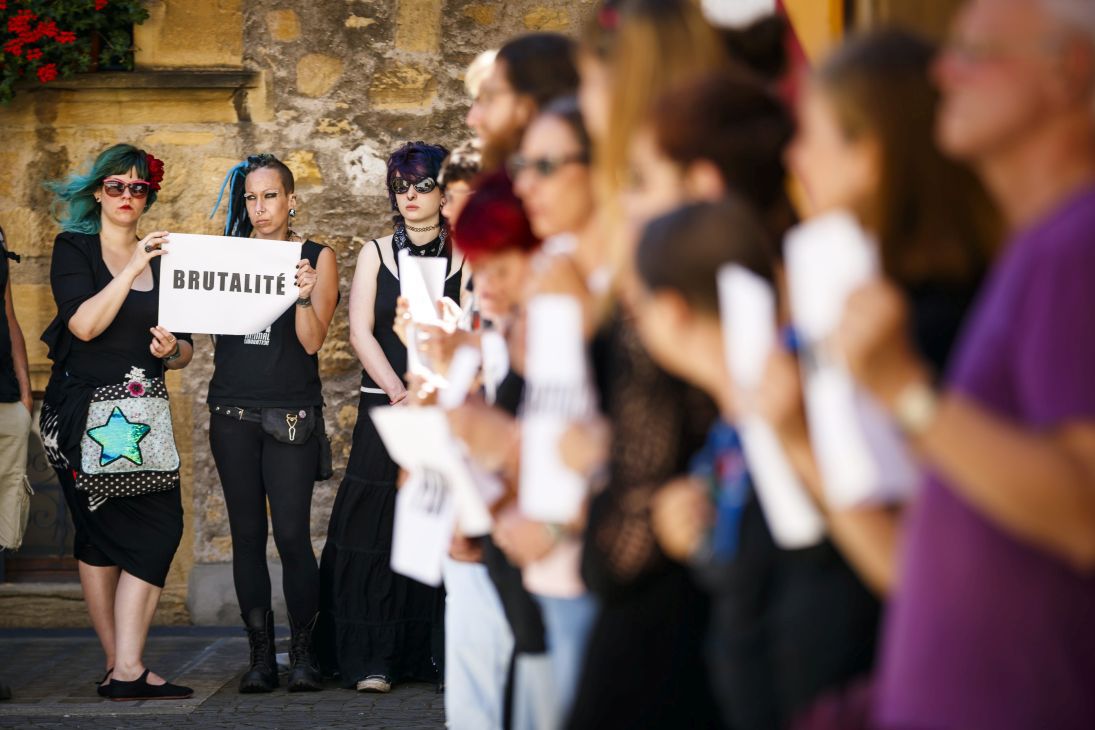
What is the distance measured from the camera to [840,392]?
6.09ft

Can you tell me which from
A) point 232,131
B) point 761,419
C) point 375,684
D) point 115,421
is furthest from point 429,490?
point 232,131

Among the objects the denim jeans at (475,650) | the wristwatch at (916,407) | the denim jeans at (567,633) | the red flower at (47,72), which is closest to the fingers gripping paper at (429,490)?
the denim jeans at (475,650)

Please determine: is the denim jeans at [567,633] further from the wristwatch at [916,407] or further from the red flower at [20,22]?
the red flower at [20,22]

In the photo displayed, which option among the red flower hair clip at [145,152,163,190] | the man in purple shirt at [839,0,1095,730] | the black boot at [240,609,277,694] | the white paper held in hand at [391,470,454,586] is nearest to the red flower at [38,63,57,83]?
the red flower hair clip at [145,152,163,190]

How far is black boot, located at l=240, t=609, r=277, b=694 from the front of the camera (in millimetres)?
6418

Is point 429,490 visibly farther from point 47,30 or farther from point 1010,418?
point 47,30

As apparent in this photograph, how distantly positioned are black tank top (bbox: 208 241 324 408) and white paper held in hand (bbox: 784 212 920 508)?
4.69 m

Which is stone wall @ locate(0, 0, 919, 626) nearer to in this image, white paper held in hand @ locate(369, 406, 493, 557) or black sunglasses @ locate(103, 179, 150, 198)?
black sunglasses @ locate(103, 179, 150, 198)

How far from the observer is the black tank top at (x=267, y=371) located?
6.44 metres

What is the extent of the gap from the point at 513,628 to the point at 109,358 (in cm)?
318

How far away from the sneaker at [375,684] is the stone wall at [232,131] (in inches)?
64.5

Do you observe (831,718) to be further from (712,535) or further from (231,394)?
(231,394)

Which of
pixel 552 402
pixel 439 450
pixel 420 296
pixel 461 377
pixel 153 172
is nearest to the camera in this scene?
pixel 552 402

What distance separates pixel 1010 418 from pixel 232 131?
6.56 metres
